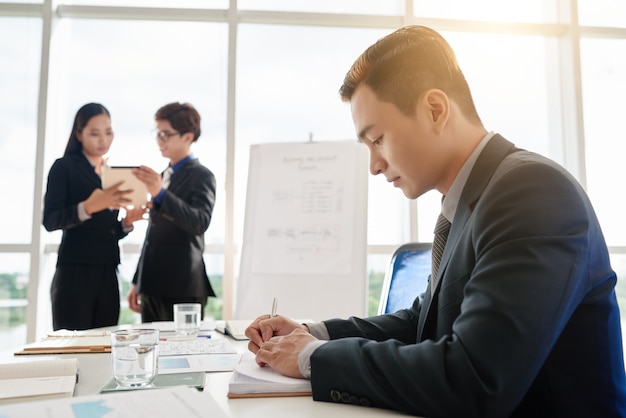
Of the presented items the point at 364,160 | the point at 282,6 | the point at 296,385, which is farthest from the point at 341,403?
the point at 282,6

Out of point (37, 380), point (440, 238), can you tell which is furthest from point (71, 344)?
point (440, 238)

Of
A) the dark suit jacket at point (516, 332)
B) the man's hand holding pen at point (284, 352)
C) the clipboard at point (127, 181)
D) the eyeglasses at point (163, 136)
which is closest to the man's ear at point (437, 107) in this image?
the dark suit jacket at point (516, 332)

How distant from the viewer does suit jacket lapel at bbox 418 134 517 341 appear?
0.96 metres

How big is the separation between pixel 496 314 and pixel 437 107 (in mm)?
486

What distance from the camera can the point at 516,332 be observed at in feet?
2.31

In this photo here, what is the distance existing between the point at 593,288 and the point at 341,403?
426 mm

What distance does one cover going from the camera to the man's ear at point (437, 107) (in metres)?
1.05

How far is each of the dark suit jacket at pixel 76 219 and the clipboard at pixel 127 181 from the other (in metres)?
0.17

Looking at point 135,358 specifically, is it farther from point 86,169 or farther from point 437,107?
point 86,169

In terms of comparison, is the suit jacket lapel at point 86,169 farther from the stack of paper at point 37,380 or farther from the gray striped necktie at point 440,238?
the gray striped necktie at point 440,238

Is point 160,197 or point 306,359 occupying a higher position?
point 160,197

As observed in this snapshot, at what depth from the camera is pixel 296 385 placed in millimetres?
854

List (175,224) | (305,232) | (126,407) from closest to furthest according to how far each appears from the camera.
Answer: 1. (126,407)
2. (175,224)
3. (305,232)

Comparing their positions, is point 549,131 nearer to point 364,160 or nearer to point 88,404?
point 364,160
